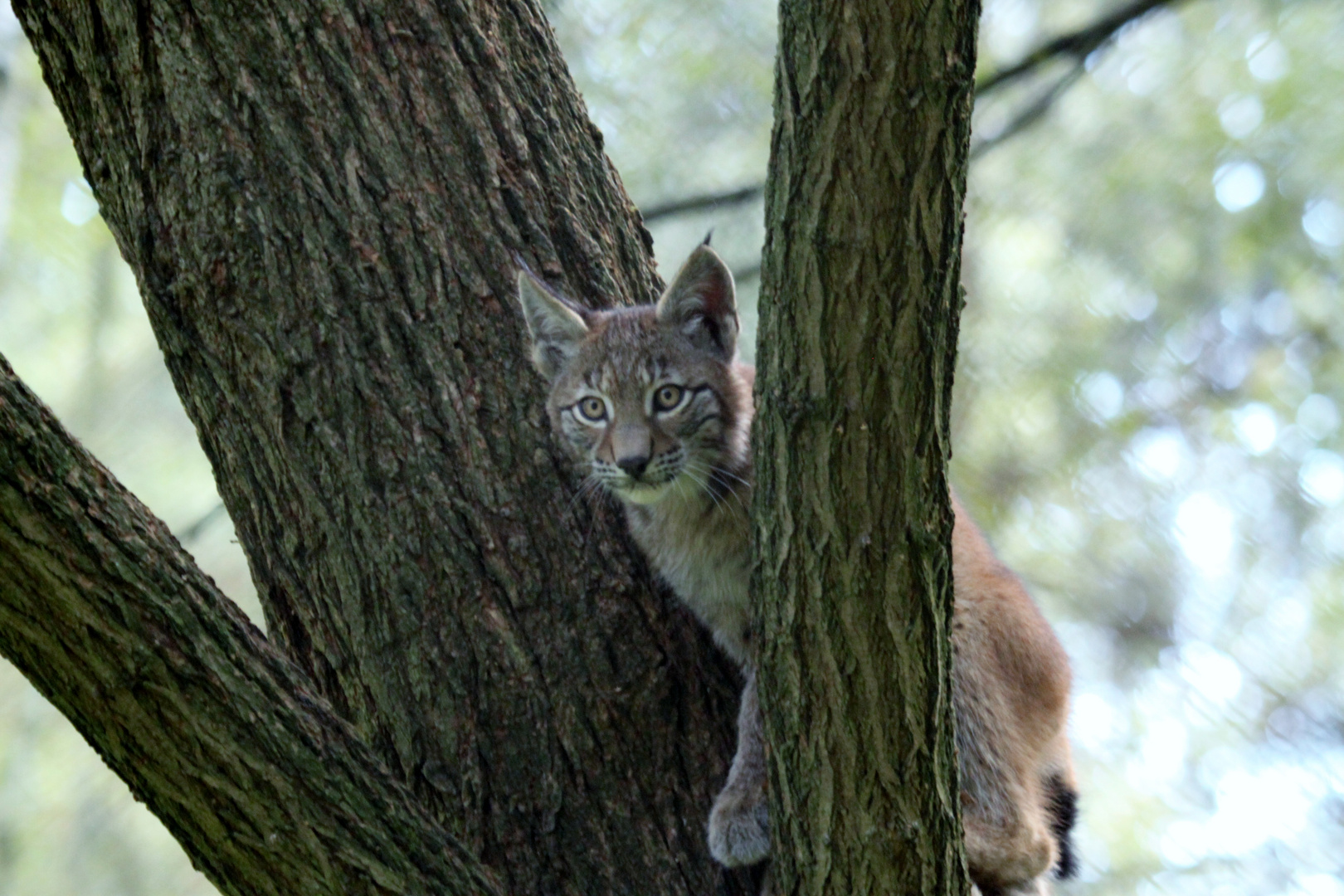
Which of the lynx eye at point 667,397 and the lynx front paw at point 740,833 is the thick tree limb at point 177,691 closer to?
the lynx front paw at point 740,833

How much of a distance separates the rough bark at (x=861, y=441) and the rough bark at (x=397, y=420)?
720 mm

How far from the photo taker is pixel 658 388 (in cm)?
391

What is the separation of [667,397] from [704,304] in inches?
12.4

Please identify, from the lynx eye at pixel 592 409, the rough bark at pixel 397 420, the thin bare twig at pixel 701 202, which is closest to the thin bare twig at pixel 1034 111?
the thin bare twig at pixel 701 202

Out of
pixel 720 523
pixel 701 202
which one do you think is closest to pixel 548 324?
pixel 720 523

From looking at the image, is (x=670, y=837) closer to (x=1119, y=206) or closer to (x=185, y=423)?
(x=1119, y=206)

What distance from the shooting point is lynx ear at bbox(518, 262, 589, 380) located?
3.42 metres

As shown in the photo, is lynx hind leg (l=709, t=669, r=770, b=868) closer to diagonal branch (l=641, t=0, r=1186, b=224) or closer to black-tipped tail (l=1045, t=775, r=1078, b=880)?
black-tipped tail (l=1045, t=775, r=1078, b=880)

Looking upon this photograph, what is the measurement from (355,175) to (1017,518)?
3.77 m

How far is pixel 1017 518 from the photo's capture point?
19.5 ft

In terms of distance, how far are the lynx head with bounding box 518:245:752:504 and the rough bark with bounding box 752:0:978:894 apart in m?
1.28

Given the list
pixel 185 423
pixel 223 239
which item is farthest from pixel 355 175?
pixel 185 423

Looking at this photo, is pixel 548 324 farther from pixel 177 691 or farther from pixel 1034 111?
pixel 1034 111

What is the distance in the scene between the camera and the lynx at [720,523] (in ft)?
11.8
